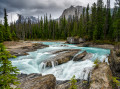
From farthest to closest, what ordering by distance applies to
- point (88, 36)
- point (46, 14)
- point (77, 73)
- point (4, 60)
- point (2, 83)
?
point (46, 14) < point (88, 36) < point (77, 73) < point (4, 60) < point (2, 83)

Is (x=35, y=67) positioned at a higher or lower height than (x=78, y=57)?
lower

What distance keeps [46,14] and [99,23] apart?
4771 cm

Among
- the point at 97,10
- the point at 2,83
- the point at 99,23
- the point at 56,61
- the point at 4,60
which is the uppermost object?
the point at 97,10

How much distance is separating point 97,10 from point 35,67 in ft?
103

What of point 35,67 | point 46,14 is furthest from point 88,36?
point 46,14

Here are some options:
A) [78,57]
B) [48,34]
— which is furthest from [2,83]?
[48,34]

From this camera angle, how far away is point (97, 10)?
30.7m

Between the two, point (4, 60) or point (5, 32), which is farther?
point (5, 32)

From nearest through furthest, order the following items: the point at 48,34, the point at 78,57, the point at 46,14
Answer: the point at 78,57 < the point at 48,34 < the point at 46,14

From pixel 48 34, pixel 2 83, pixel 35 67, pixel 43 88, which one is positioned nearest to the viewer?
pixel 2 83

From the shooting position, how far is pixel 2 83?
9.56ft

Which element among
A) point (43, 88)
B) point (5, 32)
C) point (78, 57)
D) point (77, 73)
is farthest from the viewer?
point (5, 32)

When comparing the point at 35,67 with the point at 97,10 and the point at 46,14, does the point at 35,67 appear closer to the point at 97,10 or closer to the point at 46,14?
the point at 97,10

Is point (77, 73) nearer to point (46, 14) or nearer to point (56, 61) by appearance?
point (56, 61)
